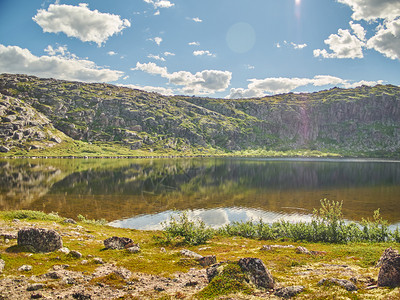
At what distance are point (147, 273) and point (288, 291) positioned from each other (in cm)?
960

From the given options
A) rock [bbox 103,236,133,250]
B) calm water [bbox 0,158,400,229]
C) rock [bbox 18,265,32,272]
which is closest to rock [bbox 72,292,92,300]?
rock [bbox 18,265,32,272]

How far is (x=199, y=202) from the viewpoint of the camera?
6353 centimetres

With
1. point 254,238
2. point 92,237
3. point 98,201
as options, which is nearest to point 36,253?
point 92,237

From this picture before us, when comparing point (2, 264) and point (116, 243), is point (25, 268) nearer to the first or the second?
point (2, 264)

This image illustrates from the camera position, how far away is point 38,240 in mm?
19562

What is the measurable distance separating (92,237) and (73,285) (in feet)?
49.0

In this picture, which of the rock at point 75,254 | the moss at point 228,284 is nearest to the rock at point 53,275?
the rock at point 75,254

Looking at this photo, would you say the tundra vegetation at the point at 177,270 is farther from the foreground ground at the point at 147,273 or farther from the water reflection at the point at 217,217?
the water reflection at the point at 217,217

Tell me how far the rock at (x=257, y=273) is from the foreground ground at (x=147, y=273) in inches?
20.1

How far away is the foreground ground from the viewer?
13242mm

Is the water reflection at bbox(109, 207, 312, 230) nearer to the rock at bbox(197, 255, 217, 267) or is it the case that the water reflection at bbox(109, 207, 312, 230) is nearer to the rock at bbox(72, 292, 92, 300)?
the rock at bbox(197, 255, 217, 267)

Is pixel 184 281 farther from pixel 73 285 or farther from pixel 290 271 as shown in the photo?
pixel 290 271

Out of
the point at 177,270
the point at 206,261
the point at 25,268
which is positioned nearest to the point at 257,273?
the point at 206,261

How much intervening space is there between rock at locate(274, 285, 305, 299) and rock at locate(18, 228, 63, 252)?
17591mm
